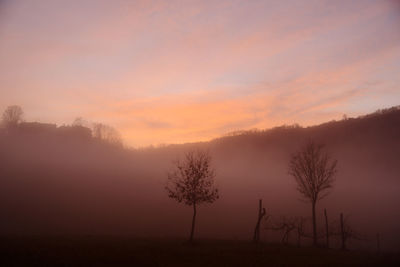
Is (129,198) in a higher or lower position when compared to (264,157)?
lower

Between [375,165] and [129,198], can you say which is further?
[375,165]

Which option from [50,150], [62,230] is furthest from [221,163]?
[62,230]

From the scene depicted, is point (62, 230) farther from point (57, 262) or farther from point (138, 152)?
point (138, 152)

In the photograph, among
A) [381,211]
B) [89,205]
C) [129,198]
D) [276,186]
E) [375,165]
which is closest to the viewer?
[89,205]

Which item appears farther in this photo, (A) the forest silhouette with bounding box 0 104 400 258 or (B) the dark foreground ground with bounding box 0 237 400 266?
(A) the forest silhouette with bounding box 0 104 400 258

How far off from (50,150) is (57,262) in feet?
358

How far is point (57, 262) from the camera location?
2117 centimetres

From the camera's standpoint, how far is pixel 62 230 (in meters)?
54.7

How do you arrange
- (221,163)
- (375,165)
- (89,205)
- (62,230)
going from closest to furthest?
(62,230) → (89,205) → (375,165) → (221,163)


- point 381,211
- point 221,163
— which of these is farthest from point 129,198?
point 221,163

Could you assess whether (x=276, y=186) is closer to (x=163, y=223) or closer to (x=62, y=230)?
(x=163, y=223)

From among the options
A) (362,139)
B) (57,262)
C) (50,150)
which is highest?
(362,139)

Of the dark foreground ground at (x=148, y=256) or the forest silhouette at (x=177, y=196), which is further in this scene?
the forest silhouette at (x=177, y=196)

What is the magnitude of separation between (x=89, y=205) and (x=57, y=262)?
172ft
